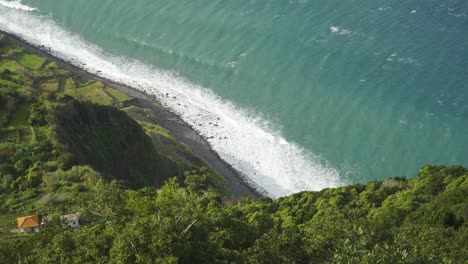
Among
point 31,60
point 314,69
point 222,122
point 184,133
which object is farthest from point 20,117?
point 314,69

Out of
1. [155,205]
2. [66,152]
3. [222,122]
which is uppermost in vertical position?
[155,205]

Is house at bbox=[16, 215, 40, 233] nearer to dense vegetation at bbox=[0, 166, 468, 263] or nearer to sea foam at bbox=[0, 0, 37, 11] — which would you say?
dense vegetation at bbox=[0, 166, 468, 263]

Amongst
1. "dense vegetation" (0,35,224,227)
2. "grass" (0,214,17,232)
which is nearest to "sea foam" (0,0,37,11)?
"dense vegetation" (0,35,224,227)

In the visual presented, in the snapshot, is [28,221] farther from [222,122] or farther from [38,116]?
[222,122]

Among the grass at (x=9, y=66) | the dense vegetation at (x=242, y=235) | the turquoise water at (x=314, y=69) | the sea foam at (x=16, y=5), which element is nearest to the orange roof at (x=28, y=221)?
the dense vegetation at (x=242, y=235)

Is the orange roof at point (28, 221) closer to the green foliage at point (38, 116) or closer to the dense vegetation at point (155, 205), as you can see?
the dense vegetation at point (155, 205)

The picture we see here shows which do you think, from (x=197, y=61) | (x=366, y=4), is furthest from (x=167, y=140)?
(x=366, y=4)

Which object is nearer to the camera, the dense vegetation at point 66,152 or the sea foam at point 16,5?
the dense vegetation at point 66,152

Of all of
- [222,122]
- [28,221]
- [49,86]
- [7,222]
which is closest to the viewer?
[28,221]
